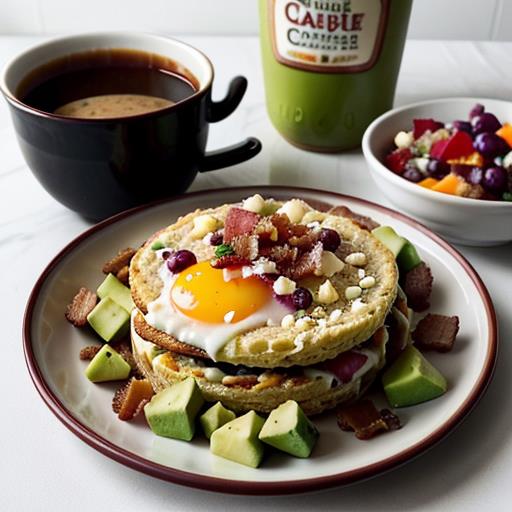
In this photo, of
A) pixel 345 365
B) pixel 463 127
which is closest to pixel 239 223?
pixel 345 365

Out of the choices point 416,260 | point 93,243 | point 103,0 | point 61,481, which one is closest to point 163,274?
point 93,243

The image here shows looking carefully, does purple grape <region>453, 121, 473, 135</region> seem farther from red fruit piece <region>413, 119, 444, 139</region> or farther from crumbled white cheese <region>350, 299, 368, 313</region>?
crumbled white cheese <region>350, 299, 368, 313</region>

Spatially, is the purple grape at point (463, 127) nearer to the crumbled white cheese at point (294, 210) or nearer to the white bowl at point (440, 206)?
the white bowl at point (440, 206)

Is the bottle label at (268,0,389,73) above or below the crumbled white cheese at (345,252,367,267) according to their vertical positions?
above

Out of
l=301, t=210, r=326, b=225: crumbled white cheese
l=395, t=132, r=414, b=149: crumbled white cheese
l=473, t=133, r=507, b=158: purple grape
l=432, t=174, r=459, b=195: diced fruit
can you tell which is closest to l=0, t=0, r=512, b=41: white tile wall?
l=395, t=132, r=414, b=149: crumbled white cheese

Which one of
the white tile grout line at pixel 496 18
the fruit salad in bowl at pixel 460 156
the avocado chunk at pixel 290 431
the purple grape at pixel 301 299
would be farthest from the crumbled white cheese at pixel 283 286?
the white tile grout line at pixel 496 18

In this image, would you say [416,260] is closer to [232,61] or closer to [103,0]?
[232,61]
